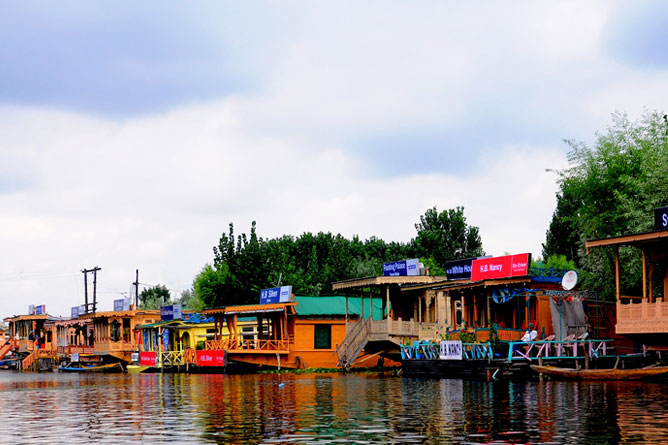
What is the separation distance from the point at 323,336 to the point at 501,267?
2067 centimetres

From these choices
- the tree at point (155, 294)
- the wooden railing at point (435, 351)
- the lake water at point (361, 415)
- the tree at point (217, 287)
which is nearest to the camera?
the lake water at point (361, 415)

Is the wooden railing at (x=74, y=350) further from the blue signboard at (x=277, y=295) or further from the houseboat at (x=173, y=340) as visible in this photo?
the blue signboard at (x=277, y=295)

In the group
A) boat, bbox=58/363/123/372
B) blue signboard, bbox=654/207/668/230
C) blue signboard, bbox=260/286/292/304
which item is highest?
blue signboard, bbox=654/207/668/230

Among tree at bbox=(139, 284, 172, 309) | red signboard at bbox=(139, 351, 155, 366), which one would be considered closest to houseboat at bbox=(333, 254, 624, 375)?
red signboard at bbox=(139, 351, 155, 366)

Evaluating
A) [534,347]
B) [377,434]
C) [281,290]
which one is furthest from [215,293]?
[377,434]

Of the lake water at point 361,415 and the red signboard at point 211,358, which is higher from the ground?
the lake water at point 361,415

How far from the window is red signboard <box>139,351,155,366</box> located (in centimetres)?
1824

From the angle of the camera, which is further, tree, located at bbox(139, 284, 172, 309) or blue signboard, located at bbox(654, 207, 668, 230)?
tree, located at bbox(139, 284, 172, 309)

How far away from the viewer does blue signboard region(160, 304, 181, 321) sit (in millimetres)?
75625

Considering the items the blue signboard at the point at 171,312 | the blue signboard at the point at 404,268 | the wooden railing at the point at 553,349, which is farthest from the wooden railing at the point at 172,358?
the wooden railing at the point at 553,349

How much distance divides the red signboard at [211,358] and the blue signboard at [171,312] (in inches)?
380

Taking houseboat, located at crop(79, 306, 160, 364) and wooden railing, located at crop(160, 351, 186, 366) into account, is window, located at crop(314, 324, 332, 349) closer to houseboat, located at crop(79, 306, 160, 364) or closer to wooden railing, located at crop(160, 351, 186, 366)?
wooden railing, located at crop(160, 351, 186, 366)

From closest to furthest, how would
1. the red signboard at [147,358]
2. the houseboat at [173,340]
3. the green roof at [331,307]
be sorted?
the green roof at [331,307]
the houseboat at [173,340]
the red signboard at [147,358]

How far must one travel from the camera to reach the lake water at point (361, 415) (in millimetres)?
18016
